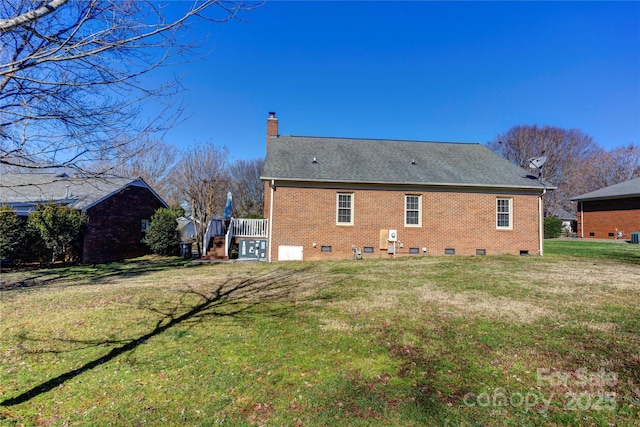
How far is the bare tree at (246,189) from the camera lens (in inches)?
1393

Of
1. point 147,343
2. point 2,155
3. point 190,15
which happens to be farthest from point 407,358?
point 2,155

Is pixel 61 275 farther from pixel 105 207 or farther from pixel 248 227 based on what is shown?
pixel 248 227

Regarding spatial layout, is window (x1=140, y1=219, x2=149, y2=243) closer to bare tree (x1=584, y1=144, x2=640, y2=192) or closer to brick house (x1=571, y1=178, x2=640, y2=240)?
brick house (x1=571, y1=178, x2=640, y2=240)

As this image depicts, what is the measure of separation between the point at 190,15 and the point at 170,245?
16.0m

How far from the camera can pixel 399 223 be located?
14.4m

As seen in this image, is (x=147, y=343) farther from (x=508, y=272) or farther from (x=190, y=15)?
(x=508, y=272)

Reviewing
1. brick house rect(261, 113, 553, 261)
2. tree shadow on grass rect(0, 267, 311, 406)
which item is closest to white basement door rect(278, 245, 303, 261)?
brick house rect(261, 113, 553, 261)

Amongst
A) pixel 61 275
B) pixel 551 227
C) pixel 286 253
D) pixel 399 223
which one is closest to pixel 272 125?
pixel 286 253

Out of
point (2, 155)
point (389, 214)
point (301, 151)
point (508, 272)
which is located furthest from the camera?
point (301, 151)

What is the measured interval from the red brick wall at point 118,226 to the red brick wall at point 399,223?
29.3ft

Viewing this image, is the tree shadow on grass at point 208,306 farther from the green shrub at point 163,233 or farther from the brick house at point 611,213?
the brick house at point 611,213

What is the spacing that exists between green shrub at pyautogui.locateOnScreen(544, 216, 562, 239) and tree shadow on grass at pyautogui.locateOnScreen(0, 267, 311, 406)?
25480mm

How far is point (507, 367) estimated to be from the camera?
3715 millimetres

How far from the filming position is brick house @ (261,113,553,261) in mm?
13875
